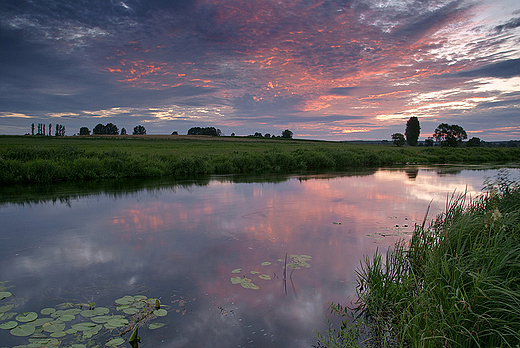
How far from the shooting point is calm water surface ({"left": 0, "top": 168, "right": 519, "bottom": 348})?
155 inches

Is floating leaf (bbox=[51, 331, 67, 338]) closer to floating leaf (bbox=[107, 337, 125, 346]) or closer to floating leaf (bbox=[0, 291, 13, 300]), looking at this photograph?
floating leaf (bbox=[107, 337, 125, 346])

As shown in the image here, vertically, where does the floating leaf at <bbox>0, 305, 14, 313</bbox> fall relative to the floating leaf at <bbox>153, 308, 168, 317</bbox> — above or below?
below

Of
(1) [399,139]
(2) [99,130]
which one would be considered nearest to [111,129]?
(2) [99,130]

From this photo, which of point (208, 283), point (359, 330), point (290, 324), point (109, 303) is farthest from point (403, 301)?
point (109, 303)

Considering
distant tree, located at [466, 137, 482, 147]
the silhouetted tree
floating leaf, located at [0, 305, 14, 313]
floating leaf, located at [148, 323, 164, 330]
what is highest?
distant tree, located at [466, 137, 482, 147]

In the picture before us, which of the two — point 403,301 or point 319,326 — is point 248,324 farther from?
point 403,301

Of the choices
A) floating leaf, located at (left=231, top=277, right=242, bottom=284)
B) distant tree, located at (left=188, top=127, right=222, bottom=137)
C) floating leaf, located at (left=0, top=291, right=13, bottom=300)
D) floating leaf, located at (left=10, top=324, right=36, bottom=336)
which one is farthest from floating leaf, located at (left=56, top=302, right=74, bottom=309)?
distant tree, located at (left=188, top=127, right=222, bottom=137)

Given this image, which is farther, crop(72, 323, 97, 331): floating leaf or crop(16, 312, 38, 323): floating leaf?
crop(16, 312, 38, 323): floating leaf

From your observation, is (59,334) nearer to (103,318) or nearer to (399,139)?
(103,318)

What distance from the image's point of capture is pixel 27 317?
386 centimetres

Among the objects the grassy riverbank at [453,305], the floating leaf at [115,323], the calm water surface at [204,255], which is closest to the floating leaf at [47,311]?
the calm water surface at [204,255]

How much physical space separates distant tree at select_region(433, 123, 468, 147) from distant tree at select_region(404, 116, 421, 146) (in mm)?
15199

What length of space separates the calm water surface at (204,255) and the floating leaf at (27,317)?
7.7 inches

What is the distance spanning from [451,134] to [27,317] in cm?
8005
